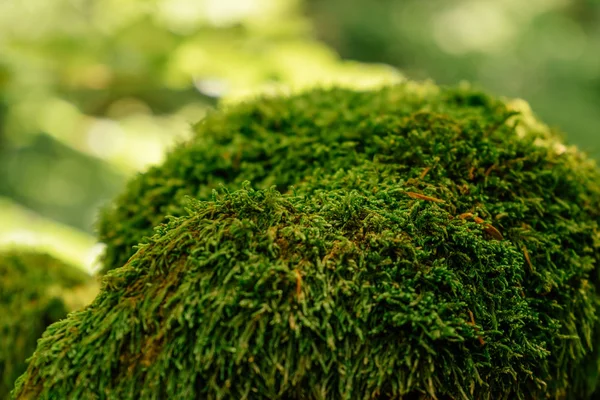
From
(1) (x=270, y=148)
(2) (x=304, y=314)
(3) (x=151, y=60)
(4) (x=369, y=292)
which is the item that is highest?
(3) (x=151, y=60)

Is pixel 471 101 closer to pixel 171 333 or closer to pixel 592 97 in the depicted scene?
pixel 171 333

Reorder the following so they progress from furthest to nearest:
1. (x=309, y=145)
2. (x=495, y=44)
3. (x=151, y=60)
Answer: (x=495, y=44)
(x=151, y=60)
(x=309, y=145)

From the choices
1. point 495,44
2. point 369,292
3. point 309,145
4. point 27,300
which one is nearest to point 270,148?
point 309,145

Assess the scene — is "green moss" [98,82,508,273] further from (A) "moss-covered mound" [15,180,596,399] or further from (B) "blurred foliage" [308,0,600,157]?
(B) "blurred foliage" [308,0,600,157]

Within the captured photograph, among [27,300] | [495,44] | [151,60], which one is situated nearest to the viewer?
[27,300]

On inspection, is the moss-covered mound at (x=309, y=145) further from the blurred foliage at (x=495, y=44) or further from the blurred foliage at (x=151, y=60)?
the blurred foliage at (x=495, y=44)

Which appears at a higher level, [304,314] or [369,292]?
[369,292]

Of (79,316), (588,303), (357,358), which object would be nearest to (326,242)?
(357,358)

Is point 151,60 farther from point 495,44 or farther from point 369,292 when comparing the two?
point 495,44
